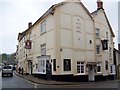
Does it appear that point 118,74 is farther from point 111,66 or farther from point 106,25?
point 106,25

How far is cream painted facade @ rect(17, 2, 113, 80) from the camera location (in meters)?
28.5

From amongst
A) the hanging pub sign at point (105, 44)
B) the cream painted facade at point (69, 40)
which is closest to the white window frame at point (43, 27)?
the cream painted facade at point (69, 40)

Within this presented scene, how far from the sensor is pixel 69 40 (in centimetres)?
2964

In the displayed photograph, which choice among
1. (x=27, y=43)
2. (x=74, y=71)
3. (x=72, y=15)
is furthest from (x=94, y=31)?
(x=27, y=43)

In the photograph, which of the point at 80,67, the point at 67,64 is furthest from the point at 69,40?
the point at 80,67

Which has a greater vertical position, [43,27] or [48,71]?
[43,27]

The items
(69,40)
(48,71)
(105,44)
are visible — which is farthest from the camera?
(105,44)

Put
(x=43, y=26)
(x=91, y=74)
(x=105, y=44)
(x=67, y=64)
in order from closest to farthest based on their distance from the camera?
1. (x=67, y=64)
2. (x=43, y=26)
3. (x=91, y=74)
4. (x=105, y=44)

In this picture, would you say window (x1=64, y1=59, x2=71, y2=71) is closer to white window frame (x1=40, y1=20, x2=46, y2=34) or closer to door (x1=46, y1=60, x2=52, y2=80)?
door (x1=46, y1=60, x2=52, y2=80)

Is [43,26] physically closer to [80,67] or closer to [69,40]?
[69,40]

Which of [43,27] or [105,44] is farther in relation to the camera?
[105,44]

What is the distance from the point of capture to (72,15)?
30.5 meters

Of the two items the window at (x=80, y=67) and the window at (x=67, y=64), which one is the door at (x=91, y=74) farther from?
the window at (x=67, y=64)

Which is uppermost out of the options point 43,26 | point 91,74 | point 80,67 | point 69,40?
point 43,26
